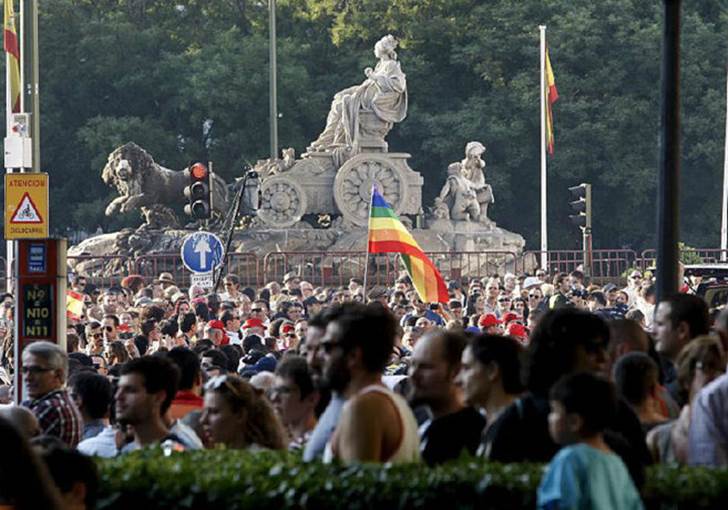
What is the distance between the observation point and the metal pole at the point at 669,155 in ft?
37.6

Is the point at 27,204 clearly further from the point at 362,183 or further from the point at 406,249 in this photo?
the point at 362,183

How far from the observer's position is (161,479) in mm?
7352

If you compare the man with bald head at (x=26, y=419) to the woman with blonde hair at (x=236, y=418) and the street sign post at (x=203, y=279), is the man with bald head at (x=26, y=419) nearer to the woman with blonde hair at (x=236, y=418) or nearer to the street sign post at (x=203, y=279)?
the woman with blonde hair at (x=236, y=418)

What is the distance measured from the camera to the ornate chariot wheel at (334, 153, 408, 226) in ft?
146

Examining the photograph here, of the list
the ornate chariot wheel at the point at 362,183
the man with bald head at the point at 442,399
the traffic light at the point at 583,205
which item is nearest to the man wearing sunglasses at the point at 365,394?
the man with bald head at the point at 442,399

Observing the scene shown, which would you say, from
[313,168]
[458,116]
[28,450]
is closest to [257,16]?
[458,116]

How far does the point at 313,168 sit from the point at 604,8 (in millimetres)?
23971

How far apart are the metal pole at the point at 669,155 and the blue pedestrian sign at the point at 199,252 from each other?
15.1 meters

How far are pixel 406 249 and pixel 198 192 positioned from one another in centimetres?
490

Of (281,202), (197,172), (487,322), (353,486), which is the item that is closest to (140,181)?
(281,202)

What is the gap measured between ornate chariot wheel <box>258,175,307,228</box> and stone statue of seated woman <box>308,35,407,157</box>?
1386mm

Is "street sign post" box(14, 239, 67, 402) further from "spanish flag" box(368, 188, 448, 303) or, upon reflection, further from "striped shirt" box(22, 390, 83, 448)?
"spanish flag" box(368, 188, 448, 303)

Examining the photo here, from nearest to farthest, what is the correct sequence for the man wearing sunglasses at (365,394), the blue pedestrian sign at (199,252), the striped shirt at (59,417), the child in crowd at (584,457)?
the child in crowd at (584,457)
the man wearing sunglasses at (365,394)
the striped shirt at (59,417)
the blue pedestrian sign at (199,252)

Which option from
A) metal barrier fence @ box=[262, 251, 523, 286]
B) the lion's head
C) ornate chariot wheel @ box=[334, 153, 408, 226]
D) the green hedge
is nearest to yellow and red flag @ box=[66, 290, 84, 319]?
metal barrier fence @ box=[262, 251, 523, 286]
